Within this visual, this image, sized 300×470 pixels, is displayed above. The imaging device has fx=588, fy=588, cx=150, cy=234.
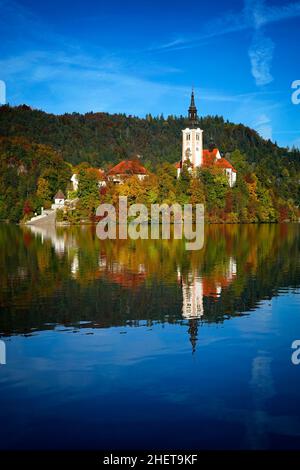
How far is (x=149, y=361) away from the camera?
14781 millimetres

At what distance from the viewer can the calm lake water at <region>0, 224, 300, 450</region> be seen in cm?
1046

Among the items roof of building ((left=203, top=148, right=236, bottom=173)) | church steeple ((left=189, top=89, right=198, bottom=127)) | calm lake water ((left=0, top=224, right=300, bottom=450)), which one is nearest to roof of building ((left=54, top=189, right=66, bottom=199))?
roof of building ((left=203, top=148, right=236, bottom=173))

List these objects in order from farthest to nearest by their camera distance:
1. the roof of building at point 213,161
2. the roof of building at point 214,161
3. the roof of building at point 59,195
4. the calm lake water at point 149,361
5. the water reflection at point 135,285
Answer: the roof of building at point 214,161 < the roof of building at point 213,161 < the roof of building at point 59,195 < the water reflection at point 135,285 < the calm lake water at point 149,361

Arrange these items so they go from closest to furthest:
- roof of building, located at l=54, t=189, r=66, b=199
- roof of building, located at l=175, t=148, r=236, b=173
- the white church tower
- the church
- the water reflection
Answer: the water reflection → roof of building, located at l=54, t=189, r=66, b=199 → roof of building, located at l=175, t=148, r=236, b=173 → the church → the white church tower

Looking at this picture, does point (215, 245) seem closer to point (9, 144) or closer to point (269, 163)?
point (9, 144)

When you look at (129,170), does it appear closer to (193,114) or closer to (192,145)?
(192,145)

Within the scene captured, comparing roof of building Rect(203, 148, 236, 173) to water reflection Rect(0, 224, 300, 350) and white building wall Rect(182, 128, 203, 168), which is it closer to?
white building wall Rect(182, 128, 203, 168)

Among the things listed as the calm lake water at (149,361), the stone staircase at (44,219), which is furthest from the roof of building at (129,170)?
the calm lake water at (149,361)

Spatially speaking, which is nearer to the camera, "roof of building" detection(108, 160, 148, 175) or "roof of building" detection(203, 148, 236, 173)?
"roof of building" detection(108, 160, 148, 175)

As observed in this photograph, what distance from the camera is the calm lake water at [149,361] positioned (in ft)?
34.3

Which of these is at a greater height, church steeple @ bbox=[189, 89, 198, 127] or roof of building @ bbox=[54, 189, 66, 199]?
church steeple @ bbox=[189, 89, 198, 127]

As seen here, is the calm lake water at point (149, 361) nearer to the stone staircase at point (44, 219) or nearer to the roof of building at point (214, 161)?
the stone staircase at point (44, 219)

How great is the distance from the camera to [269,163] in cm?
17788

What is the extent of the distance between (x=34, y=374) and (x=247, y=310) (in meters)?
9.70
